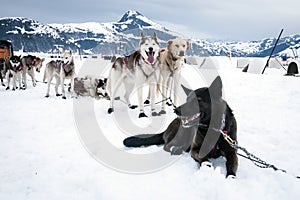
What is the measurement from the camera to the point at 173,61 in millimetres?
5527

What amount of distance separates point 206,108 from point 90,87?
21.8 ft

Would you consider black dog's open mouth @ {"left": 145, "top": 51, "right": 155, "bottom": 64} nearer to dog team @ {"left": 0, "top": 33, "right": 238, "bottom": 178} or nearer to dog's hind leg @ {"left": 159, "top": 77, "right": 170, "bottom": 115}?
dog team @ {"left": 0, "top": 33, "right": 238, "bottom": 178}

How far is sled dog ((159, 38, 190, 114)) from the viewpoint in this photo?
553cm

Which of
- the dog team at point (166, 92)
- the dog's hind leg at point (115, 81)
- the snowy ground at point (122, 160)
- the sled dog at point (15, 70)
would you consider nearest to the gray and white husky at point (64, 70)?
the dog team at point (166, 92)

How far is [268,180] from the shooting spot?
232 centimetres

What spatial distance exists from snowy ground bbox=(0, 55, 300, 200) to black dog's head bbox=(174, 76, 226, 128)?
1.55 ft

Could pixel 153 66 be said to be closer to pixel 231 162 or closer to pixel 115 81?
pixel 115 81

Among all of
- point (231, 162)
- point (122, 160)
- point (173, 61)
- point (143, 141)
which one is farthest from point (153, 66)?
point (231, 162)

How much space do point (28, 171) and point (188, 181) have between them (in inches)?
65.7

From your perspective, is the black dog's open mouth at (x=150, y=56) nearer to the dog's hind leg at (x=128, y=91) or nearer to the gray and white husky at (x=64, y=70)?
the dog's hind leg at (x=128, y=91)

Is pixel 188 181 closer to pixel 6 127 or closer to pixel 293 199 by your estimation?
pixel 293 199

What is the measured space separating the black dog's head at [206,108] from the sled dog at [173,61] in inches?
109

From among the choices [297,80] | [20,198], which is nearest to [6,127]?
[20,198]

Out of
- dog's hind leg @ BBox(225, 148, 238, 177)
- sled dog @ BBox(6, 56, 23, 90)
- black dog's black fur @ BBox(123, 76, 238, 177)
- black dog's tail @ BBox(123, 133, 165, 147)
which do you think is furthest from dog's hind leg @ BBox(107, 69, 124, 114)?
sled dog @ BBox(6, 56, 23, 90)
